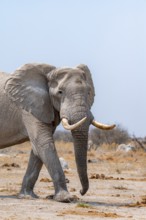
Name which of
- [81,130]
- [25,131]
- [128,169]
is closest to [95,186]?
[25,131]

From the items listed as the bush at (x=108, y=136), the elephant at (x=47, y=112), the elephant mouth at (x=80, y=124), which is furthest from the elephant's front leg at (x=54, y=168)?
the bush at (x=108, y=136)

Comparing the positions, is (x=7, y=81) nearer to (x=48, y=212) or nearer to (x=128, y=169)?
Answer: (x=48, y=212)

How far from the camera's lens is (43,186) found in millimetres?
16406

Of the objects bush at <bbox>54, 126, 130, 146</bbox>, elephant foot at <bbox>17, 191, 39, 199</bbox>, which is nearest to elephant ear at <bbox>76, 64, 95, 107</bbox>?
elephant foot at <bbox>17, 191, 39, 199</bbox>

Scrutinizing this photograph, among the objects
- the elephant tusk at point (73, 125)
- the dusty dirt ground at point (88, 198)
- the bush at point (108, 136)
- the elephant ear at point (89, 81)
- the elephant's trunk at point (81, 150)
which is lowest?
the bush at point (108, 136)

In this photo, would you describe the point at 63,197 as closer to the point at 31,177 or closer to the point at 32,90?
the point at 31,177

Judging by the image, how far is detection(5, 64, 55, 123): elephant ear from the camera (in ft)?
42.7

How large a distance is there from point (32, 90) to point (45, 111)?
18.4 inches

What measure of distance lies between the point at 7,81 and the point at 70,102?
162 centimetres

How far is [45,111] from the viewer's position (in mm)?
12992

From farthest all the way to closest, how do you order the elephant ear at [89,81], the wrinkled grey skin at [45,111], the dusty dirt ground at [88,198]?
the elephant ear at [89,81], the wrinkled grey skin at [45,111], the dusty dirt ground at [88,198]

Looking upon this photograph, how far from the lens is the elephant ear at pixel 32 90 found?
42.7 feet

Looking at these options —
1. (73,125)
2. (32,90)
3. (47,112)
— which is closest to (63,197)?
(73,125)

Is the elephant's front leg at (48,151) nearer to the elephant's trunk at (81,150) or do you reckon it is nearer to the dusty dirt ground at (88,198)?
the dusty dirt ground at (88,198)
